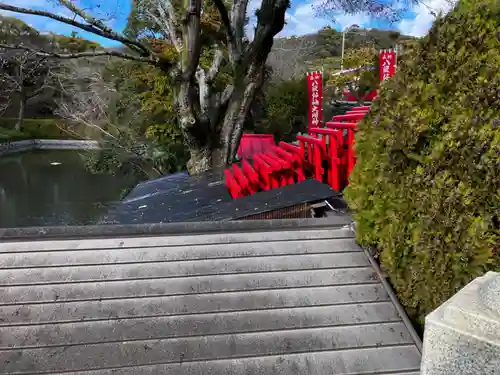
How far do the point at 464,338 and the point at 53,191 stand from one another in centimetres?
2189

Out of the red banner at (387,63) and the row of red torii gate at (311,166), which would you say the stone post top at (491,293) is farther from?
the red banner at (387,63)

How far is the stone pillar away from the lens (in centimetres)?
142

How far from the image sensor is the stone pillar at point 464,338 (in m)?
1.42

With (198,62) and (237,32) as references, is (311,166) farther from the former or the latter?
(237,32)

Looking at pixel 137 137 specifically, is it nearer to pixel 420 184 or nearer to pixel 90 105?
pixel 90 105

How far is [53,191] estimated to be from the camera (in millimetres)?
20594

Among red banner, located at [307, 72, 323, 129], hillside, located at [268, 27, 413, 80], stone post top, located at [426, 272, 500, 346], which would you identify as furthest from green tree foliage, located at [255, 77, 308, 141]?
stone post top, located at [426, 272, 500, 346]

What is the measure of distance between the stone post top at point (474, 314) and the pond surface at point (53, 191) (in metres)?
11.5

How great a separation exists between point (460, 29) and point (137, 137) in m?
14.8

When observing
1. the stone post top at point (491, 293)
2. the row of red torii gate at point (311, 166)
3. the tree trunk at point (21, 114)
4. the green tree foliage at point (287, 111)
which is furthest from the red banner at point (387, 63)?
the tree trunk at point (21, 114)

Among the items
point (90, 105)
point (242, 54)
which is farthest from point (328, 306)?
point (90, 105)

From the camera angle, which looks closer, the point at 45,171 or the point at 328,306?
the point at 328,306

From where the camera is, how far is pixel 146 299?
8.55ft

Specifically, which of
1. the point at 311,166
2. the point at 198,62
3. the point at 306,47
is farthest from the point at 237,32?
the point at 306,47
